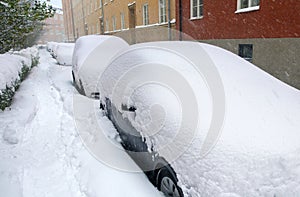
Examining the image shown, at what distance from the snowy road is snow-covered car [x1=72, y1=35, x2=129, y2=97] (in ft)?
2.42

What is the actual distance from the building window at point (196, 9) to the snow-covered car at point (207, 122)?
851 cm

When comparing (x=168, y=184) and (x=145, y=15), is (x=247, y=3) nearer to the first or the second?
(x=168, y=184)

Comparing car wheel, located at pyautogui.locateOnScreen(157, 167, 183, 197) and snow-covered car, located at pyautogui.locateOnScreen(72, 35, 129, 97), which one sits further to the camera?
snow-covered car, located at pyautogui.locateOnScreen(72, 35, 129, 97)

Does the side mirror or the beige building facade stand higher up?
the beige building facade

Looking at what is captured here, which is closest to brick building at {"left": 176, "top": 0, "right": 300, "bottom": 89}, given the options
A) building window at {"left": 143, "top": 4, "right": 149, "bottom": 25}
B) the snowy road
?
the snowy road

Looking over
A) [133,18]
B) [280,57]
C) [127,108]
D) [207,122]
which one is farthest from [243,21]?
[133,18]

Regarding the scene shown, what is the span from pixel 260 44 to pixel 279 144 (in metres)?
6.87

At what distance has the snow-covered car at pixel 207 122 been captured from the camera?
6.17 ft

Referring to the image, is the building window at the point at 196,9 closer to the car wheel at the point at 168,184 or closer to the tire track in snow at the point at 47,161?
the tire track in snow at the point at 47,161

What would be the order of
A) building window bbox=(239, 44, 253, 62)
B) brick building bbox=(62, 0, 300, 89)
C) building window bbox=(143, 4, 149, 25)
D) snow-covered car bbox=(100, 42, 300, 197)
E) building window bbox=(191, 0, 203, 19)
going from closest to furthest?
snow-covered car bbox=(100, 42, 300, 197), brick building bbox=(62, 0, 300, 89), building window bbox=(239, 44, 253, 62), building window bbox=(191, 0, 203, 19), building window bbox=(143, 4, 149, 25)

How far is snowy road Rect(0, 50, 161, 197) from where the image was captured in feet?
9.51

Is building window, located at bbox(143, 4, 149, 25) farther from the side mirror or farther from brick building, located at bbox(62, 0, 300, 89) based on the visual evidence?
the side mirror

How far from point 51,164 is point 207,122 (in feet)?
7.69

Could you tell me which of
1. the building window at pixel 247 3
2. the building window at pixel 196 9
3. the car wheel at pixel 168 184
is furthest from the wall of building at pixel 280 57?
the car wheel at pixel 168 184
